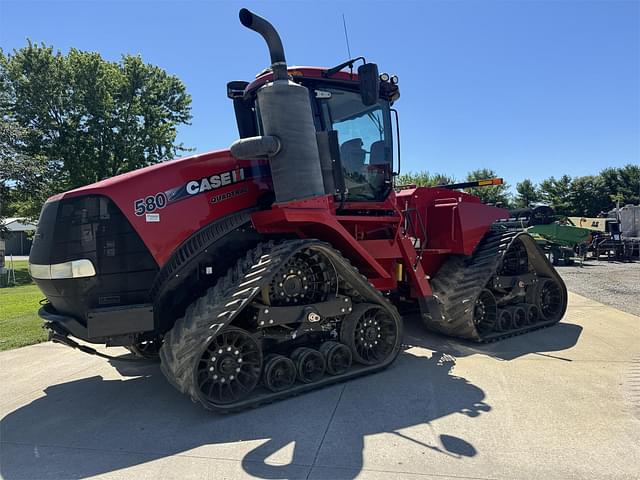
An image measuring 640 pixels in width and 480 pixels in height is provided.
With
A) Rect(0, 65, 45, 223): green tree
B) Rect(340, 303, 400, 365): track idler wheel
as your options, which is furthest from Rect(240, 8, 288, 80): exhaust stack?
Rect(0, 65, 45, 223): green tree

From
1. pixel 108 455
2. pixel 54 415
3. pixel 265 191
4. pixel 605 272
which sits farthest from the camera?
pixel 605 272

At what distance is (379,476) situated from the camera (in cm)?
296

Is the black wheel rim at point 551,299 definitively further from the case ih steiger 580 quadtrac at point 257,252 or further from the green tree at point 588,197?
the green tree at point 588,197

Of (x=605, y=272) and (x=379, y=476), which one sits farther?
(x=605, y=272)

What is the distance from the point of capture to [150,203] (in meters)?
4.07

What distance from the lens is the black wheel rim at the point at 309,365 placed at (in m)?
4.46

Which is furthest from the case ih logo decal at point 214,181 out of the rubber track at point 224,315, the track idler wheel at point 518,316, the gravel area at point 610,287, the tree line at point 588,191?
the tree line at point 588,191

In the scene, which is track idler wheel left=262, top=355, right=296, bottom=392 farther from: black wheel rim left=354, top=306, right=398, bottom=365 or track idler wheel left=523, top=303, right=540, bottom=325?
track idler wheel left=523, top=303, right=540, bottom=325

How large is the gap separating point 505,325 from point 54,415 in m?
5.91

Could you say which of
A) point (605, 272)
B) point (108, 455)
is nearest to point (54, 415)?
point (108, 455)

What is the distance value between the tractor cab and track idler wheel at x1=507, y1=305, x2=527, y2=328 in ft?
9.77

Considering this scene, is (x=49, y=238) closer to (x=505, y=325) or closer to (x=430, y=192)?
(x=430, y=192)

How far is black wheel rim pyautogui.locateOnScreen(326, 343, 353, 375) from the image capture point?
15.4ft

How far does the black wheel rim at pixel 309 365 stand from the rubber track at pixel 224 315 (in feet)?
0.28
